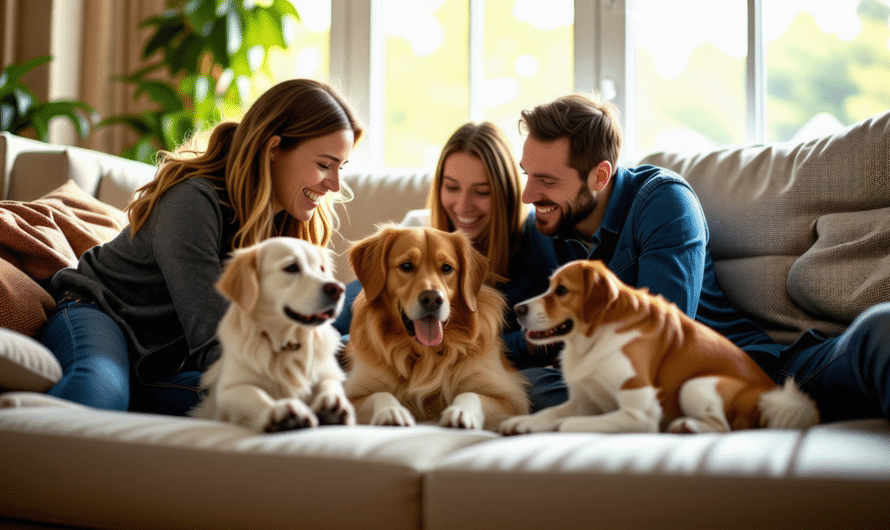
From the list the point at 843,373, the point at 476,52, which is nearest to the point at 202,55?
the point at 476,52

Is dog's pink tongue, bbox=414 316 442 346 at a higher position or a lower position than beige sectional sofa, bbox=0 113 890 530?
higher

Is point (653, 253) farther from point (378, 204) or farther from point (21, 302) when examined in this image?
point (21, 302)

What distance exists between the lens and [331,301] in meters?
1.45

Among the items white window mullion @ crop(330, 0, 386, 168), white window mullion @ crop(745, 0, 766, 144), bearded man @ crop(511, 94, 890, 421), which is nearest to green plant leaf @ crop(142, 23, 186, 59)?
white window mullion @ crop(330, 0, 386, 168)

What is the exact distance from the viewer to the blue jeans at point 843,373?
4.62 feet

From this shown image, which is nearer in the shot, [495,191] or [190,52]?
[495,191]

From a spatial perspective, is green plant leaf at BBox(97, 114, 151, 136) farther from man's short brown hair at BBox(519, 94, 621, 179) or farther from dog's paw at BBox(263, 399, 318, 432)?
dog's paw at BBox(263, 399, 318, 432)

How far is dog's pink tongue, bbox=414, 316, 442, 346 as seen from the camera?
6.01ft

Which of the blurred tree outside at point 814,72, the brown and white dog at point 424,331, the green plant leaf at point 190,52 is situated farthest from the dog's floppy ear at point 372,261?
the green plant leaf at point 190,52

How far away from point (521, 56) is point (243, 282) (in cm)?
294

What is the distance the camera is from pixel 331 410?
4.94 feet

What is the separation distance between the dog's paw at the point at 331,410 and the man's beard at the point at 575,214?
1002 millimetres

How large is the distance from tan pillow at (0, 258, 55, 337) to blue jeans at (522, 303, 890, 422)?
1.38m

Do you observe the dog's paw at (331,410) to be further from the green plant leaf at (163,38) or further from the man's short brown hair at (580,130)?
the green plant leaf at (163,38)
